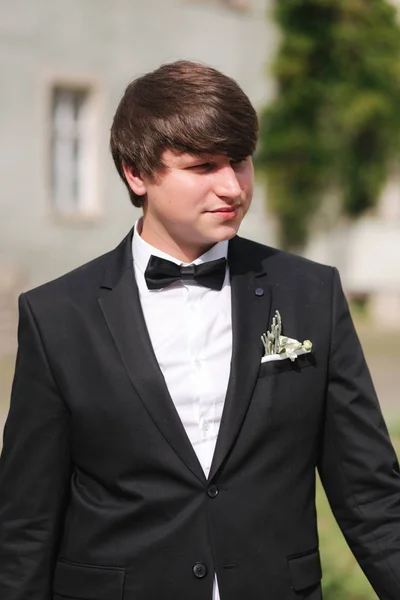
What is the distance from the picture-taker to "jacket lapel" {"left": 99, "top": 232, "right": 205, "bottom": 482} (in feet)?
8.13

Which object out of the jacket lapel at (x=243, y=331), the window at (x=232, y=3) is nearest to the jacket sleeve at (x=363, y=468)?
the jacket lapel at (x=243, y=331)

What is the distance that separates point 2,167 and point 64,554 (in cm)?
1315

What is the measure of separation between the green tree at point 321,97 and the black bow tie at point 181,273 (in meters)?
15.3

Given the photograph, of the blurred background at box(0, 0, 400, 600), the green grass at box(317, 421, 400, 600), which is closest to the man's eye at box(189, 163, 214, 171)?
the green grass at box(317, 421, 400, 600)

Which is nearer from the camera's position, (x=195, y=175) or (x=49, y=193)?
(x=195, y=175)

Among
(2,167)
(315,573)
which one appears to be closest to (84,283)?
(315,573)

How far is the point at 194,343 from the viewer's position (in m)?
2.59

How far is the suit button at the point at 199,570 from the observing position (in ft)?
8.09

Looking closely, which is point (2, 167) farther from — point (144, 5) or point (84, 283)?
point (84, 283)

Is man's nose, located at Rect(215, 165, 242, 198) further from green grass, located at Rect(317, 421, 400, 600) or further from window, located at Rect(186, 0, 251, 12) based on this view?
window, located at Rect(186, 0, 251, 12)

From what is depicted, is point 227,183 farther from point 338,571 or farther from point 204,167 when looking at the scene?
point 338,571

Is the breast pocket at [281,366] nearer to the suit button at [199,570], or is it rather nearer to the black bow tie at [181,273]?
the black bow tie at [181,273]

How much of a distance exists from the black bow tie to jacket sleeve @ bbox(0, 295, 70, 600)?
30 cm

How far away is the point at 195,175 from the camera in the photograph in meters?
2.49
